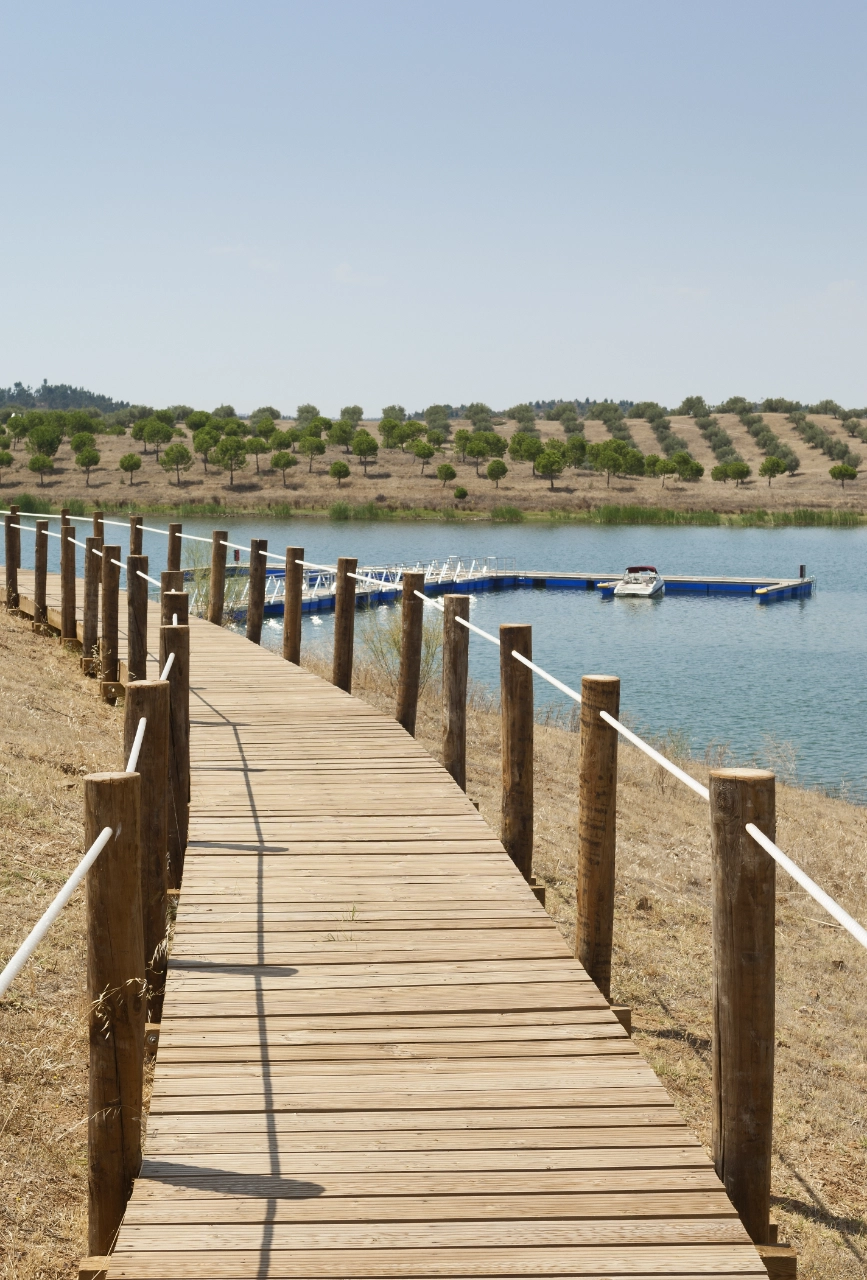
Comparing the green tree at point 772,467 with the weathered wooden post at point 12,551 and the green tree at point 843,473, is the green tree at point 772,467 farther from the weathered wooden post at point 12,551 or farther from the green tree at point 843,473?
the weathered wooden post at point 12,551

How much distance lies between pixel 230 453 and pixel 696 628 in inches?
2031

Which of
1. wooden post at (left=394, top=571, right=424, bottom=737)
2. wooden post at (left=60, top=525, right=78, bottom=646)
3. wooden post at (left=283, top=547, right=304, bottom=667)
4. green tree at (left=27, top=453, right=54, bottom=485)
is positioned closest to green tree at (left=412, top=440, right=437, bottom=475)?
green tree at (left=27, top=453, right=54, bottom=485)

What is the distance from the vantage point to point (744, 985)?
3264mm

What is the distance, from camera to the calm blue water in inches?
807

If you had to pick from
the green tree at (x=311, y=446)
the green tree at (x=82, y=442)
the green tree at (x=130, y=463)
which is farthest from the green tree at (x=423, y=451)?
the green tree at (x=82, y=442)

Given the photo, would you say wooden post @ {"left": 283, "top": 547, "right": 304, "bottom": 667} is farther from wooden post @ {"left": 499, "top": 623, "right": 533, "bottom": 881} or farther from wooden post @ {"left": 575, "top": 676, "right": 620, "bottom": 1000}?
wooden post @ {"left": 575, "top": 676, "right": 620, "bottom": 1000}

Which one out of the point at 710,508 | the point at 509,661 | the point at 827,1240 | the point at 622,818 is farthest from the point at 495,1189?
the point at 710,508

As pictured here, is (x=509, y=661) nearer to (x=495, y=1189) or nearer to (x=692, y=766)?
(x=495, y=1189)

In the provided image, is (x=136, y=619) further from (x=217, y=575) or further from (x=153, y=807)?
(x=153, y=807)

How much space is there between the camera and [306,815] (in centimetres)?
651

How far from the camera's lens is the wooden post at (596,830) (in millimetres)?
4852

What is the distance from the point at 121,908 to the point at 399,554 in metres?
49.1

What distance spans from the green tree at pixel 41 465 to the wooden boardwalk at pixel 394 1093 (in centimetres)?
8106

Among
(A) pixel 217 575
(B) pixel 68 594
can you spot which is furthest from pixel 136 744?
(B) pixel 68 594
